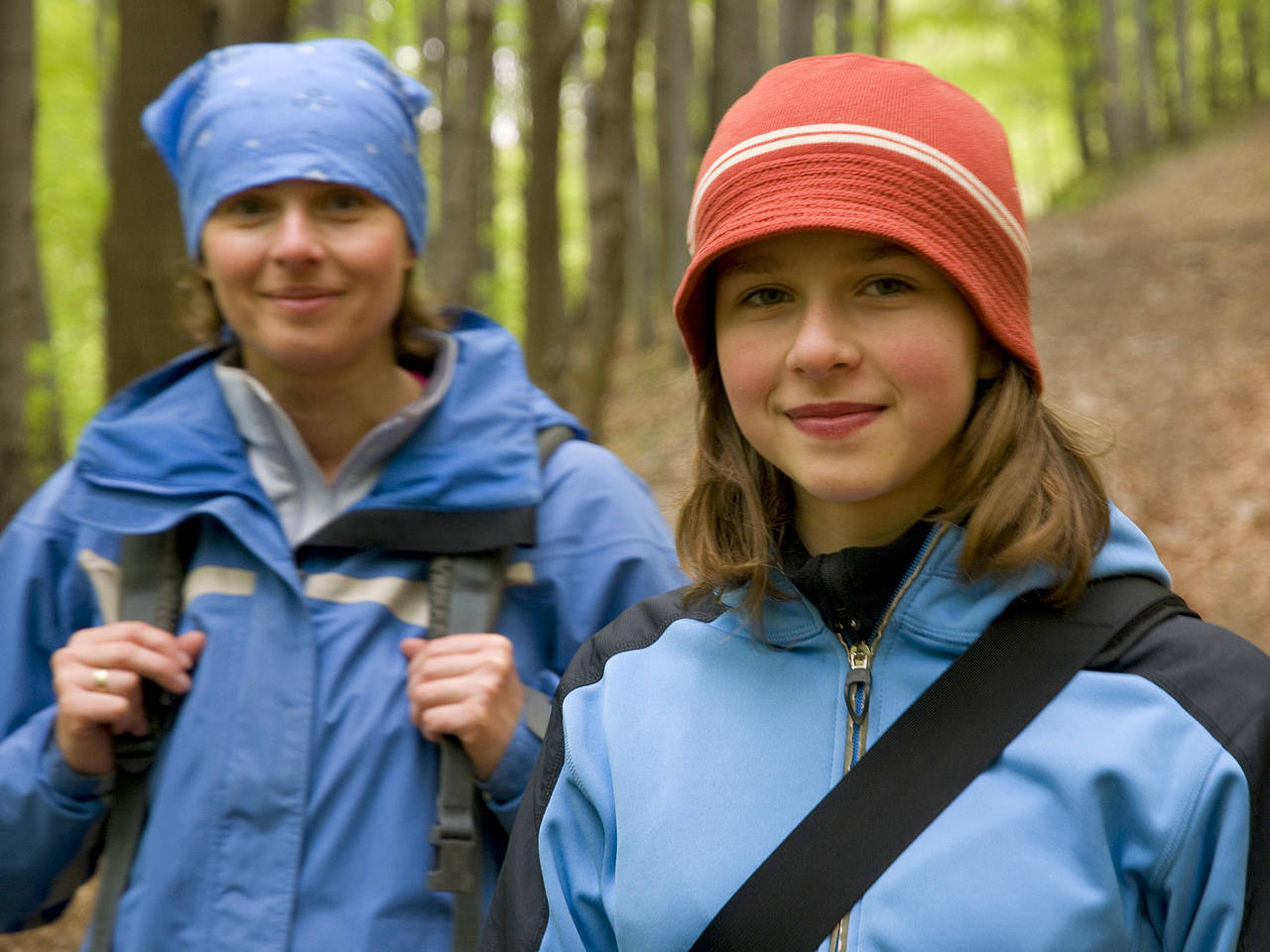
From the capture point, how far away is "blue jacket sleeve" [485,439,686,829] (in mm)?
2469

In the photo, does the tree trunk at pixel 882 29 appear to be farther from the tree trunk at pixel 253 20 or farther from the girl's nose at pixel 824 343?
the girl's nose at pixel 824 343

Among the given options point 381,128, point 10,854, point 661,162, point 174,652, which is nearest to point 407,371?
point 381,128

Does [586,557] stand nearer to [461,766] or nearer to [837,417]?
[461,766]

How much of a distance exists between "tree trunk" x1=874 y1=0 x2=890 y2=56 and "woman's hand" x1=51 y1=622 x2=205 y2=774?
16213 mm

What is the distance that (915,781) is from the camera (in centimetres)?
166

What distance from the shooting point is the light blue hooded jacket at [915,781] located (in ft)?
4.99

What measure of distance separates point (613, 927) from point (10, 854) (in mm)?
1331

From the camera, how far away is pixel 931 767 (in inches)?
65.4

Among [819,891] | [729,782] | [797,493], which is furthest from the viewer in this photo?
[797,493]

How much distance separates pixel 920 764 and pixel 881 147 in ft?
2.94

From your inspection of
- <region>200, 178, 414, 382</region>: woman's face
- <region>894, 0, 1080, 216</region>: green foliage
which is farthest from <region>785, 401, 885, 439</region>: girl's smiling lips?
<region>894, 0, 1080, 216</region>: green foliage

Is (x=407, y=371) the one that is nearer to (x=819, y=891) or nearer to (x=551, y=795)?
(x=551, y=795)

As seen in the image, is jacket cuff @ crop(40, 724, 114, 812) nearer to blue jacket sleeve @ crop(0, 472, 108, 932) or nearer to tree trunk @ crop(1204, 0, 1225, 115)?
blue jacket sleeve @ crop(0, 472, 108, 932)

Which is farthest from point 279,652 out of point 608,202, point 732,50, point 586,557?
point 732,50
